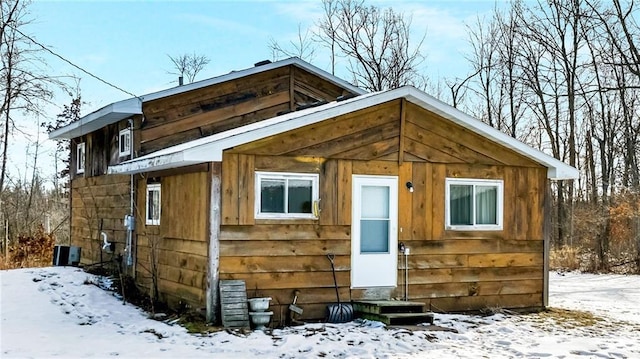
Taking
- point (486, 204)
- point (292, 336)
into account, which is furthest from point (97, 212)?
point (486, 204)

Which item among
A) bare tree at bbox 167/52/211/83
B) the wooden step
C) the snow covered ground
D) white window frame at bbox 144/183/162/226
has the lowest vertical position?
the snow covered ground

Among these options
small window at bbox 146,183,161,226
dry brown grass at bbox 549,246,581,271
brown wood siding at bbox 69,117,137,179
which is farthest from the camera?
dry brown grass at bbox 549,246,581,271

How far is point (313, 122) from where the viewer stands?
983 cm

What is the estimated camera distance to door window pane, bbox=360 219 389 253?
34.1 ft

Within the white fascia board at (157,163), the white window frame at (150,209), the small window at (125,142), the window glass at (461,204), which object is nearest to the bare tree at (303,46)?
the small window at (125,142)

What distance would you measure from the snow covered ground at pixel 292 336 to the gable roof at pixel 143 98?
3218 millimetres

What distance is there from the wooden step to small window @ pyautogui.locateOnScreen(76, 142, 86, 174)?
883cm

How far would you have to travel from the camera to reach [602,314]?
11664 millimetres

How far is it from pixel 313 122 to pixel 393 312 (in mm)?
2963

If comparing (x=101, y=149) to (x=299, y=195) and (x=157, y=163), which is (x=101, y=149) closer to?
(x=157, y=163)

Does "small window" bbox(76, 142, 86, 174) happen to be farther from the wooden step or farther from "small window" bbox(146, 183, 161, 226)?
the wooden step

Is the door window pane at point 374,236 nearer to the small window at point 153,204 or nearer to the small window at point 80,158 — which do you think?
the small window at point 153,204

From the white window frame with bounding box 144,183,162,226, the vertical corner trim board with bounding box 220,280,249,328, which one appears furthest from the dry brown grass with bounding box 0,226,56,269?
the vertical corner trim board with bounding box 220,280,249,328

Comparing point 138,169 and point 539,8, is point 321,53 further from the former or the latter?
point 138,169
